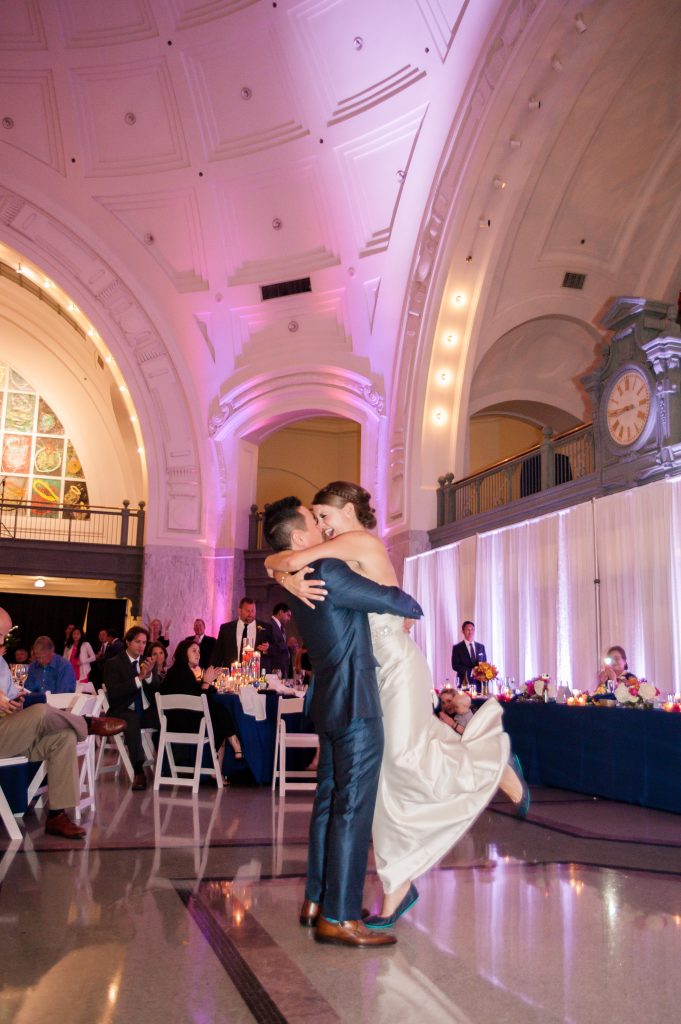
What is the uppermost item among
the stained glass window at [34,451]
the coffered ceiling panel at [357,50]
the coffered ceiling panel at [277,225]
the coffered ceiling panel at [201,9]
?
the coffered ceiling panel at [201,9]

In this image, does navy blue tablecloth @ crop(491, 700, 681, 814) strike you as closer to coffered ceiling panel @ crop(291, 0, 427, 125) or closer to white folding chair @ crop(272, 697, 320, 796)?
white folding chair @ crop(272, 697, 320, 796)

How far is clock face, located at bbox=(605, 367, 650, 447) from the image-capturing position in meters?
10.9

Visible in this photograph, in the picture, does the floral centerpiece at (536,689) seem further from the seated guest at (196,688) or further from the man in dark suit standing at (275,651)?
the man in dark suit standing at (275,651)

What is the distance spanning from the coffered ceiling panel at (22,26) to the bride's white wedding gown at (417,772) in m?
17.1

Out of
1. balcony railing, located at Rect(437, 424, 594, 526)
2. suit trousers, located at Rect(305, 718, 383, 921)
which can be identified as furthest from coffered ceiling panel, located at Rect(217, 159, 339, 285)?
suit trousers, located at Rect(305, 718, 383, 921)

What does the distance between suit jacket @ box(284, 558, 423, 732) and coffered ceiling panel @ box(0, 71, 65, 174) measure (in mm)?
17010

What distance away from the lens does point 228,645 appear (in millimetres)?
10586

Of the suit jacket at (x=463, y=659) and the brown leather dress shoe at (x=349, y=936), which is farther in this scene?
the suit jacket at (x=463, y=659)

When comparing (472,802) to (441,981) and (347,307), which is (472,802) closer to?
(441,981)

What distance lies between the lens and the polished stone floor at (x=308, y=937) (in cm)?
254

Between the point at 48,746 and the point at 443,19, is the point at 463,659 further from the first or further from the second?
the point at 443,19

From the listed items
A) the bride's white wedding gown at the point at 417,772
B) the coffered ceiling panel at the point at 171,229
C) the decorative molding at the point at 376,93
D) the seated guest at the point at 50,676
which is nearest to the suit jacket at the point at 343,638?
the bride's white wedding gown at the point at 417,772

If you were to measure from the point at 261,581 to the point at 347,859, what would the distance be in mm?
15608

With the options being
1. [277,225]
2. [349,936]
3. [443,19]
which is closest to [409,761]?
[349,936]
